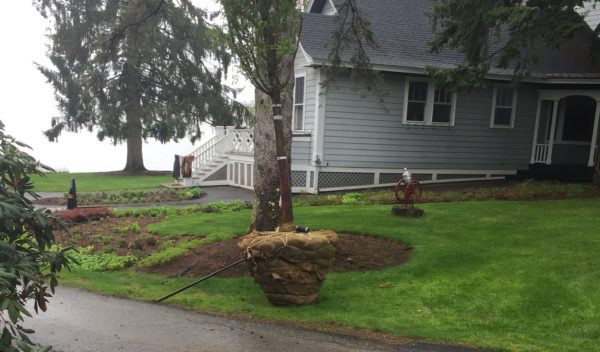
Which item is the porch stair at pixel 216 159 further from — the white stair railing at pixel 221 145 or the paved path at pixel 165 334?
the paved path at pixel 165 334

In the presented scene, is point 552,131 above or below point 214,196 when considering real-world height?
above

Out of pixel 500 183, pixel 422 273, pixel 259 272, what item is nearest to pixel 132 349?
pixel 259 272

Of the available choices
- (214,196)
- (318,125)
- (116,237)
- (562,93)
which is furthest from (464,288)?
(562,93)

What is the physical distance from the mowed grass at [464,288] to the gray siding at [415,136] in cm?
652

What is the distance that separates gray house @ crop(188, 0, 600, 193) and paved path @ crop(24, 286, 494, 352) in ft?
34.3

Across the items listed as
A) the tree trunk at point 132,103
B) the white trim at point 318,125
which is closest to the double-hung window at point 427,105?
the white trim at point 318,125

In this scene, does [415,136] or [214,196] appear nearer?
[415,136]

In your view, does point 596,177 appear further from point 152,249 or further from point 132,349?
point 132,349

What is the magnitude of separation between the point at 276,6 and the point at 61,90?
27.4m

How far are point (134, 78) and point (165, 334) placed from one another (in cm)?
2615

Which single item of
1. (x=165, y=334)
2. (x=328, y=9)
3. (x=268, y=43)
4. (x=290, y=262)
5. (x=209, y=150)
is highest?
(x=328, y=9)

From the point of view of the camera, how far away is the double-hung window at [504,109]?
725 inches

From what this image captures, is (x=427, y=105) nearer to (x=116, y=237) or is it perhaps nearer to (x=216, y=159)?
(x=216, y=159)

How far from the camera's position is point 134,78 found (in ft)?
95.8
